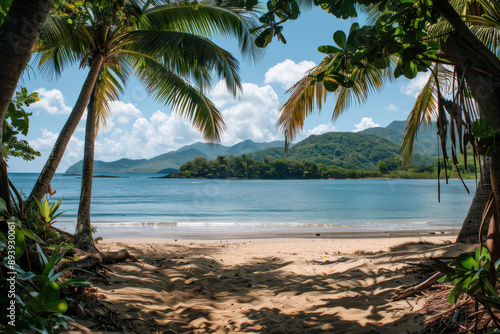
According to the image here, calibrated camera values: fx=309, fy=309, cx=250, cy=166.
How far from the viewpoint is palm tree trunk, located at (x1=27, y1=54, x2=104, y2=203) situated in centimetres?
439

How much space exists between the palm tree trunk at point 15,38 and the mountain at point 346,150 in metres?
57.7

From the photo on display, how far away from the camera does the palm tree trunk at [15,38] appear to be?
176 centimetres

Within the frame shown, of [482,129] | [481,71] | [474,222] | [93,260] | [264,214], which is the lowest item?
[264,214]

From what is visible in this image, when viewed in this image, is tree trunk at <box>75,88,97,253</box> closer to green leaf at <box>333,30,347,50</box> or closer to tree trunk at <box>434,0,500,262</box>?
green leaf at <box>333,30,347,50</box>

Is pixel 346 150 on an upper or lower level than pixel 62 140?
upper

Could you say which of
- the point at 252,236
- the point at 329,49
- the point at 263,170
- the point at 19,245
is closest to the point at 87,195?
the point at 19,245

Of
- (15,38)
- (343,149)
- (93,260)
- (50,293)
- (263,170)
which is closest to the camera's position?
(50,293)

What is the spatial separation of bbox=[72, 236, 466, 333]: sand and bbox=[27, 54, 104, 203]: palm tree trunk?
1.67 metres

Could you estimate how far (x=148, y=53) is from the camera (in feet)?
19.2

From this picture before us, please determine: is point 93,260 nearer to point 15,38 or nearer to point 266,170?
point 15,38

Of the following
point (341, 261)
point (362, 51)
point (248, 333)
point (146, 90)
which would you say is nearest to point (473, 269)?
point (362, 51)

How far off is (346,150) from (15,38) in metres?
62.8

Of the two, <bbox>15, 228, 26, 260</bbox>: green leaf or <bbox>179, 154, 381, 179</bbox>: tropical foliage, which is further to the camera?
<bbox>179, 154, 381, 179</bbox>: tropical foliage

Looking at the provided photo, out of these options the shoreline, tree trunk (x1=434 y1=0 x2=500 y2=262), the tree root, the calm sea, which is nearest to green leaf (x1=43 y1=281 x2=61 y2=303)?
the tree root
